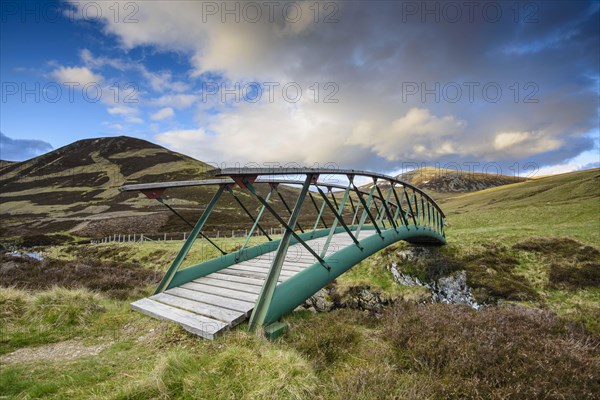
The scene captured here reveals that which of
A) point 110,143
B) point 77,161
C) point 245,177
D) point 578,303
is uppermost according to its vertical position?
point 110,143

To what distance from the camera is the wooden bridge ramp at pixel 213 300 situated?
15.7 ft

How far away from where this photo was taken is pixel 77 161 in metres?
115

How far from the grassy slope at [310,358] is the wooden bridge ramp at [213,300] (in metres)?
0.25

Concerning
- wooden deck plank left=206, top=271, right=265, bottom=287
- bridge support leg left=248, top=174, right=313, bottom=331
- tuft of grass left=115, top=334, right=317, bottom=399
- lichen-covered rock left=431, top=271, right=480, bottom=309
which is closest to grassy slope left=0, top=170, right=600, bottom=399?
tuft of grass left=115, top=334, right=317, bottom=399

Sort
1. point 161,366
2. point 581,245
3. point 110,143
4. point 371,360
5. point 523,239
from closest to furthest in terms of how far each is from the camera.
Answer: point 161,366, point 371,360, point 581,245, point 523,239, point 110,143

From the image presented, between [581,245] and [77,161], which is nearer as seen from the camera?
[581,245]

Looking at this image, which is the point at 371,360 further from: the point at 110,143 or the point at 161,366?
the point at 110,143

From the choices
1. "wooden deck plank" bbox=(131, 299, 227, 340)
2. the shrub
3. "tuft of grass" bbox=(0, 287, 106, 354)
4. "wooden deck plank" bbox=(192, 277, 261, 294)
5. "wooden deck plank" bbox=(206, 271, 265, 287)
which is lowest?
the shrub

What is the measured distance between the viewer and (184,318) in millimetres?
4977

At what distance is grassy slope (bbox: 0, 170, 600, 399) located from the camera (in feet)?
10.7

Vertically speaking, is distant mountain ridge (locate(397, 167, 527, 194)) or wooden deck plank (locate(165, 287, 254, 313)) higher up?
distant mountain ridge (locate(397, 167, 527, 194))

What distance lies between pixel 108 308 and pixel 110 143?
6063 inches

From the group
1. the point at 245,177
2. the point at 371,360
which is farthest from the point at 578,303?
the point at 245,177

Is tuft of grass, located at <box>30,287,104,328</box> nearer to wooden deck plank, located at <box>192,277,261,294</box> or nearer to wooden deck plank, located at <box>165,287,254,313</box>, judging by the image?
wooden deck plank, located at <box>165,287,254,313</box>
